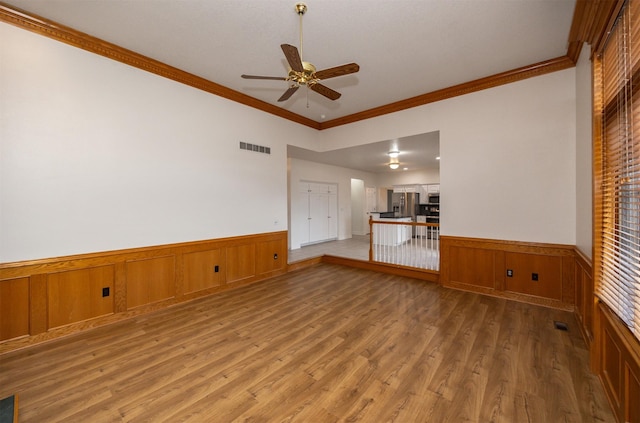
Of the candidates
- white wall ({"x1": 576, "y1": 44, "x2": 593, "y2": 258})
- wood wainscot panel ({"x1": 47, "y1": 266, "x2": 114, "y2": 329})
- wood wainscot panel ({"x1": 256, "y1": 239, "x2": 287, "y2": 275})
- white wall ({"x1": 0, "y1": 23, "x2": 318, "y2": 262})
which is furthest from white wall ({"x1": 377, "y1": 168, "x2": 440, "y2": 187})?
wood wainscot panel ({"x1": 47, "y1": 266, "x2": 114, "y2": 329})

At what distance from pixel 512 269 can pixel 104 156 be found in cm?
582

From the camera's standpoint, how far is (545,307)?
3.53 metres

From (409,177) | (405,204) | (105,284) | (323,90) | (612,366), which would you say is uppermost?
(323,90)

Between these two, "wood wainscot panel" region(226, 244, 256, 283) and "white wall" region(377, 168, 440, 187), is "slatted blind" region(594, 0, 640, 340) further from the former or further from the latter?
"white wall" region(377, 168, 440, 187)

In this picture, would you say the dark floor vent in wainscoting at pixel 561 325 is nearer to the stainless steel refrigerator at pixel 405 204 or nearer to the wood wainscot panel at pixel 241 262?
the wood wainscot panel at pixel 241 262

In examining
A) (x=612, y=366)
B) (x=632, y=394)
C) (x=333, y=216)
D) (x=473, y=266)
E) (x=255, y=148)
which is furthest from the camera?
(x=333, y=216)

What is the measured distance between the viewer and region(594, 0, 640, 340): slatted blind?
4.89 ft

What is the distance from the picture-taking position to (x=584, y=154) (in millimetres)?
2898

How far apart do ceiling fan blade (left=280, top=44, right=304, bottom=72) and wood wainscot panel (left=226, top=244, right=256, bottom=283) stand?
123 inches

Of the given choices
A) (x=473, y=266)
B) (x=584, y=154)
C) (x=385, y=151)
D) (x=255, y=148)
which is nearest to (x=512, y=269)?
(x=473, y=266)

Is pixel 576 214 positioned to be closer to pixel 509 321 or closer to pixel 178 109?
pixel 509 321

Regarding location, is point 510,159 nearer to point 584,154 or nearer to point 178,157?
point 584,154

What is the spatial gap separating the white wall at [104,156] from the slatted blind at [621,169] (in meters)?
4.49

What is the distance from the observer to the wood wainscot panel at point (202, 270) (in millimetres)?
3871
